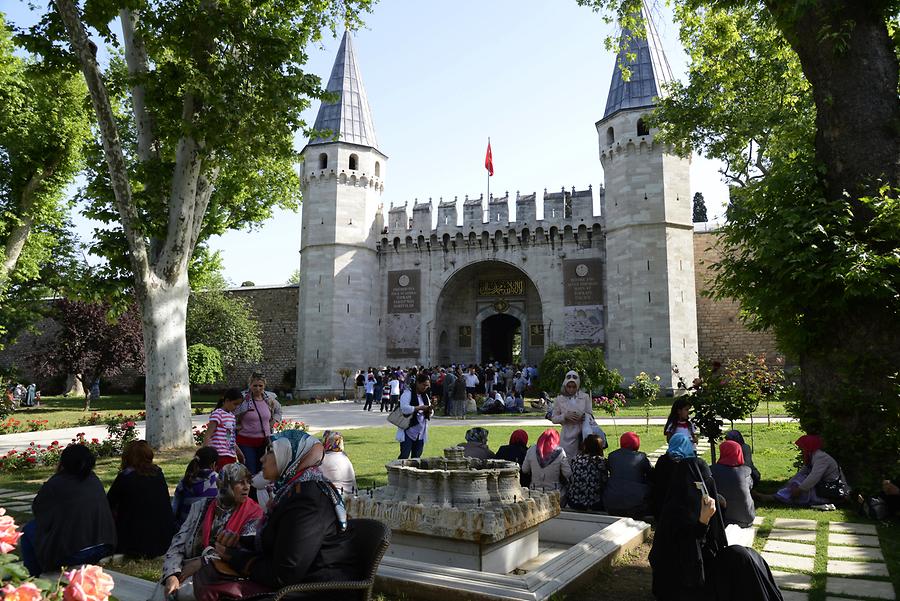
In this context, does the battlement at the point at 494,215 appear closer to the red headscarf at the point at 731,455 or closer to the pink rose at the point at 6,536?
the red headscarf at the point at 731,455

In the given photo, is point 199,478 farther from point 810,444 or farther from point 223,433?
point 810,444

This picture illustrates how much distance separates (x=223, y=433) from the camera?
5.63m

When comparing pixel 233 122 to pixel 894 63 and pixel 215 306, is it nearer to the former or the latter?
pixel 894 63

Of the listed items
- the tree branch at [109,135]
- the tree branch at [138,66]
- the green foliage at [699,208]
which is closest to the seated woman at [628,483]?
the tree branch at [109,135]

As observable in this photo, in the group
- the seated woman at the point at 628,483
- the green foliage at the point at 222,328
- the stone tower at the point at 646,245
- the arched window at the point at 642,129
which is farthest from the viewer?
the green foliage at the point at 222,328

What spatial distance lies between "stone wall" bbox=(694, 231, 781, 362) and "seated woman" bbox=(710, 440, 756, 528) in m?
21.2

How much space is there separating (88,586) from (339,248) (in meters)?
25.1

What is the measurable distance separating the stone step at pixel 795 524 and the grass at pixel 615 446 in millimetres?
67

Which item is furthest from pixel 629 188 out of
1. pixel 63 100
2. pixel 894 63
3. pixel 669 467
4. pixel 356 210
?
pixel 669 467

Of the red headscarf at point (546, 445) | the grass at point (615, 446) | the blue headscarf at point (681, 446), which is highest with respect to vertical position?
the blue headscarf at point (681, 446)

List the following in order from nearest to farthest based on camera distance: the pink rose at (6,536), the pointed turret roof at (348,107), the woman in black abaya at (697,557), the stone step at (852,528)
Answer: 1. the pink rose at (6,536)
2. the woman in black abaya at (697,557)
3. the stone step at (852,528)
4. the pointed turret roof at (348,107)

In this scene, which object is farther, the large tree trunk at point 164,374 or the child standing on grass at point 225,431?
the large tree trunk at point 164,374

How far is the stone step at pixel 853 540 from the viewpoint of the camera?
4.73m

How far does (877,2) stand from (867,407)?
4.35 m
